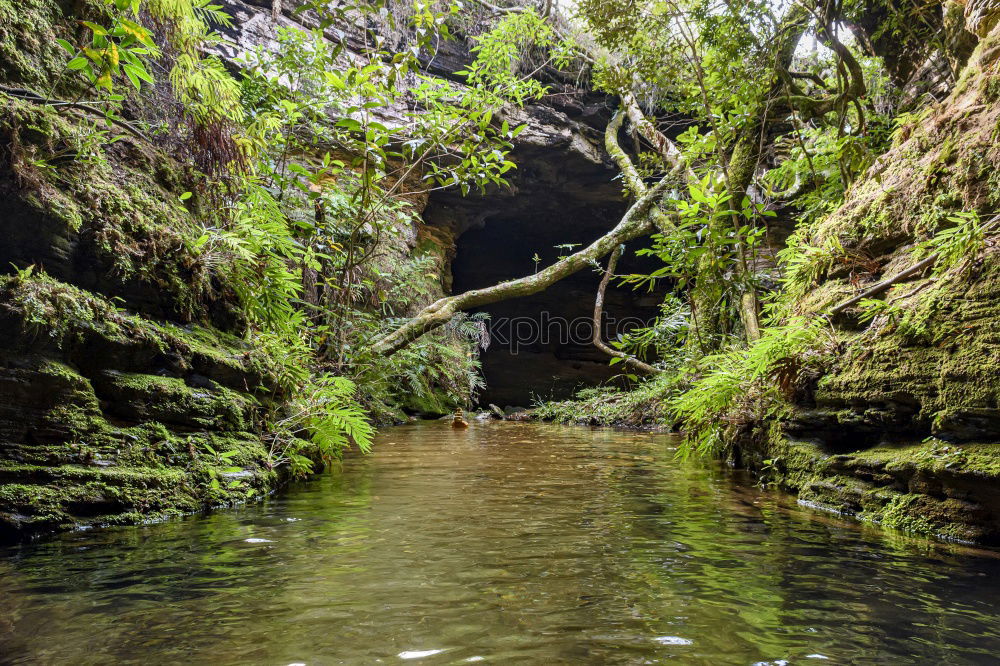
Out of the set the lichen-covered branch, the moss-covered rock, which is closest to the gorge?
the moss-covered rock

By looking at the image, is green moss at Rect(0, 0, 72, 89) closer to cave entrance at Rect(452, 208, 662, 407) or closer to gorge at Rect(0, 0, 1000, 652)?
gorge at Rect(0, 0, 1000, 652)

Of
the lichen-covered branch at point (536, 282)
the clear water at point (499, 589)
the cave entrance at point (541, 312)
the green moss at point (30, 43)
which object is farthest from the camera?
the cave entrance at point (541, 312)

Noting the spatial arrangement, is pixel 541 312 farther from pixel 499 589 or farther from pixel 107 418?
pixel 499 589

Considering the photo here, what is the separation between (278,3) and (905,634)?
535 inches

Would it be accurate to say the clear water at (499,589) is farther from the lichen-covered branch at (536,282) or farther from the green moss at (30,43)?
the lichen-covered branch at (536,282)

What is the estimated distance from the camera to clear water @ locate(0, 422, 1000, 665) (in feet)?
4.91

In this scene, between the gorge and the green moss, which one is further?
the green moss

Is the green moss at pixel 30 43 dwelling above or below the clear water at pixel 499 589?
above

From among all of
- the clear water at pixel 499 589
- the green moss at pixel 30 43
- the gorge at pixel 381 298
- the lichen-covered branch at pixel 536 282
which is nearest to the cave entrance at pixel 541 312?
the lichen-covered branch at pixel 536 282

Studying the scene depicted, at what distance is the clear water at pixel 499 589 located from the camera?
150cm

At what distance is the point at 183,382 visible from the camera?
3572mm

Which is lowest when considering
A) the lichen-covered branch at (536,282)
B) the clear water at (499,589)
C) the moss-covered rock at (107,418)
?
the clear water at (499,589)

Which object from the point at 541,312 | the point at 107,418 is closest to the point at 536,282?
the point at 107,418

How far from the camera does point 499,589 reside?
6.35 feet
